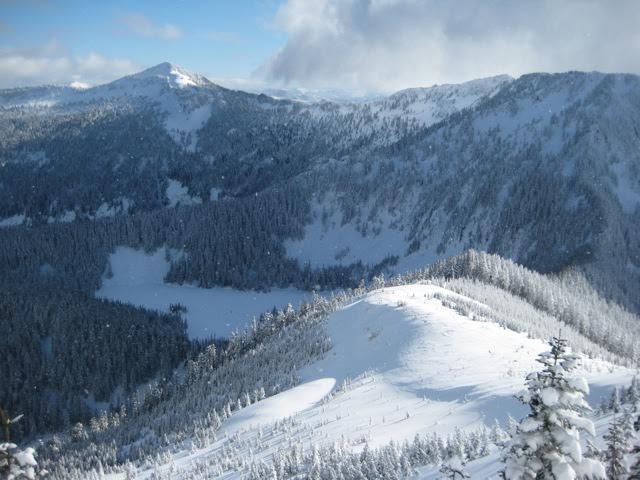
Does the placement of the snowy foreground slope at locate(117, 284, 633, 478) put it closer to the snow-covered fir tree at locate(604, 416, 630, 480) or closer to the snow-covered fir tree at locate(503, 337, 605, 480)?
the snow-covered fir tree at locate(604, 416, 630, 480)

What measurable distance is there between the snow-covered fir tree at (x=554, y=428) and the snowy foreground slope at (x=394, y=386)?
15.8m

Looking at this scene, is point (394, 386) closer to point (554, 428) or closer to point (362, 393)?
point (362, 393)

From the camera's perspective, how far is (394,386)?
67.9m

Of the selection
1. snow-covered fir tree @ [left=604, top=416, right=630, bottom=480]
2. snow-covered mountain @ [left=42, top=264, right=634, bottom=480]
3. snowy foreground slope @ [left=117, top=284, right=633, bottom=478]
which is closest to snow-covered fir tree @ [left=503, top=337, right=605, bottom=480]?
snow-covered fir tree @ [left=604, top=416, right=630, bottom=480]

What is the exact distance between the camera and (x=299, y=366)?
3479 inches

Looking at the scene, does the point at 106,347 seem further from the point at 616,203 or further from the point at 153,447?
the point at 616,203

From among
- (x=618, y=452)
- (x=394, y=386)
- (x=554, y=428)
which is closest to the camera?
(x=554, y=428)

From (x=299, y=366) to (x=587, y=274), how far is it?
102752mm

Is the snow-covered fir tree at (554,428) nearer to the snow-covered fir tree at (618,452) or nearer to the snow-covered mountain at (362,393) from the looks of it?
the snow-covered fir tree at (618,452)

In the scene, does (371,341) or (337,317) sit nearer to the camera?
(371,341)

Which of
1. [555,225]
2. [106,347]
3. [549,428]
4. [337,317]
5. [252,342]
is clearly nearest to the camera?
[549,428]

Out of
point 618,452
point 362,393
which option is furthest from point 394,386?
point 618,452

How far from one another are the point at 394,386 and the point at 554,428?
5455 centimetres

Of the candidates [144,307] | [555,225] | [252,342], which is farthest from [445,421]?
[144,307]
